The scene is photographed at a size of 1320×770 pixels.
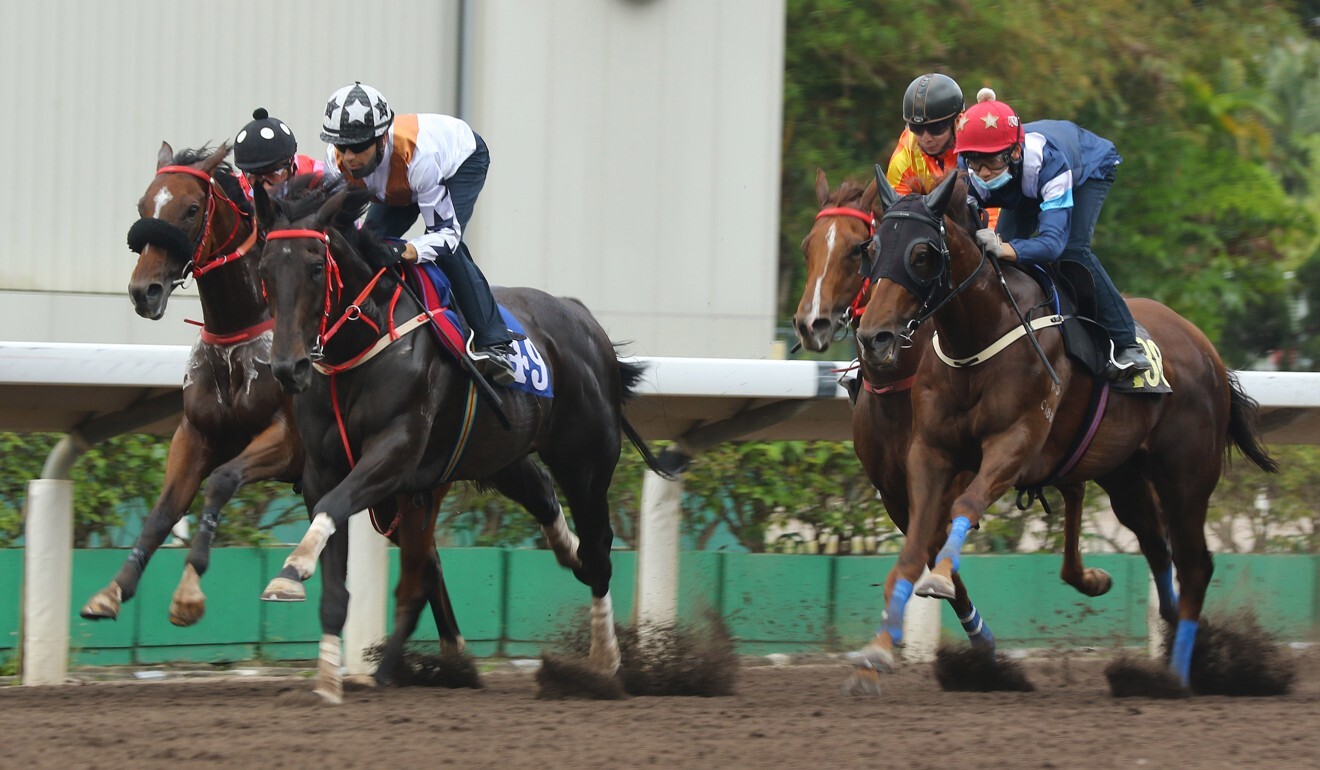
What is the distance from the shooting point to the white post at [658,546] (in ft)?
→ 25.0

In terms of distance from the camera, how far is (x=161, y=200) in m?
6.30

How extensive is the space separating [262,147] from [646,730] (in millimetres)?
2585

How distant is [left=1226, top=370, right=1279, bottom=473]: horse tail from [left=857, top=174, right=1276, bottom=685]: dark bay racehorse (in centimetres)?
20

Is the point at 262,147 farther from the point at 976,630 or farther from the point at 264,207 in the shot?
the point at 976,630

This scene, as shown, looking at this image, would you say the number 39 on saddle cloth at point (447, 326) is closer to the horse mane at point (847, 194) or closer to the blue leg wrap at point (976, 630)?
the horse mane at point (847, 194)

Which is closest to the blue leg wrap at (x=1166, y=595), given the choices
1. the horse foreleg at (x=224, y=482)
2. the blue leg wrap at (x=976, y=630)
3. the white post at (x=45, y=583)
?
the blue leg wrap at (x=976, y=630)

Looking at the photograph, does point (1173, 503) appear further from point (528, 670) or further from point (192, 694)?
point (192, 694)

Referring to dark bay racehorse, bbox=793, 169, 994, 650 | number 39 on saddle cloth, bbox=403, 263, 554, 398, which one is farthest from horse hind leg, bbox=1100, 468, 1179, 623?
number 39 on saddle cloth, bbox=403, 263, 554, 398

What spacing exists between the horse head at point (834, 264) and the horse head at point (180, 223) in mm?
2195

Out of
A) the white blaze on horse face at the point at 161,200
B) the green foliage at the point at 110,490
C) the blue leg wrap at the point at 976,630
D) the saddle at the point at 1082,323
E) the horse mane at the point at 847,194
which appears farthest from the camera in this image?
the green foliage at the point at 110,490

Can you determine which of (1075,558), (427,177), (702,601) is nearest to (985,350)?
(1075,558)

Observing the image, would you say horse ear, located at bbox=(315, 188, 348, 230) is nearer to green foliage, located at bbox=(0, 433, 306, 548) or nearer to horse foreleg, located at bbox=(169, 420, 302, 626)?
horse foreleg, located at bbox=(169, 420, 302, 626)

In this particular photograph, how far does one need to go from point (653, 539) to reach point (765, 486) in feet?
3.32

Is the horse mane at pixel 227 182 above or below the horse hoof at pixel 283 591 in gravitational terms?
above
